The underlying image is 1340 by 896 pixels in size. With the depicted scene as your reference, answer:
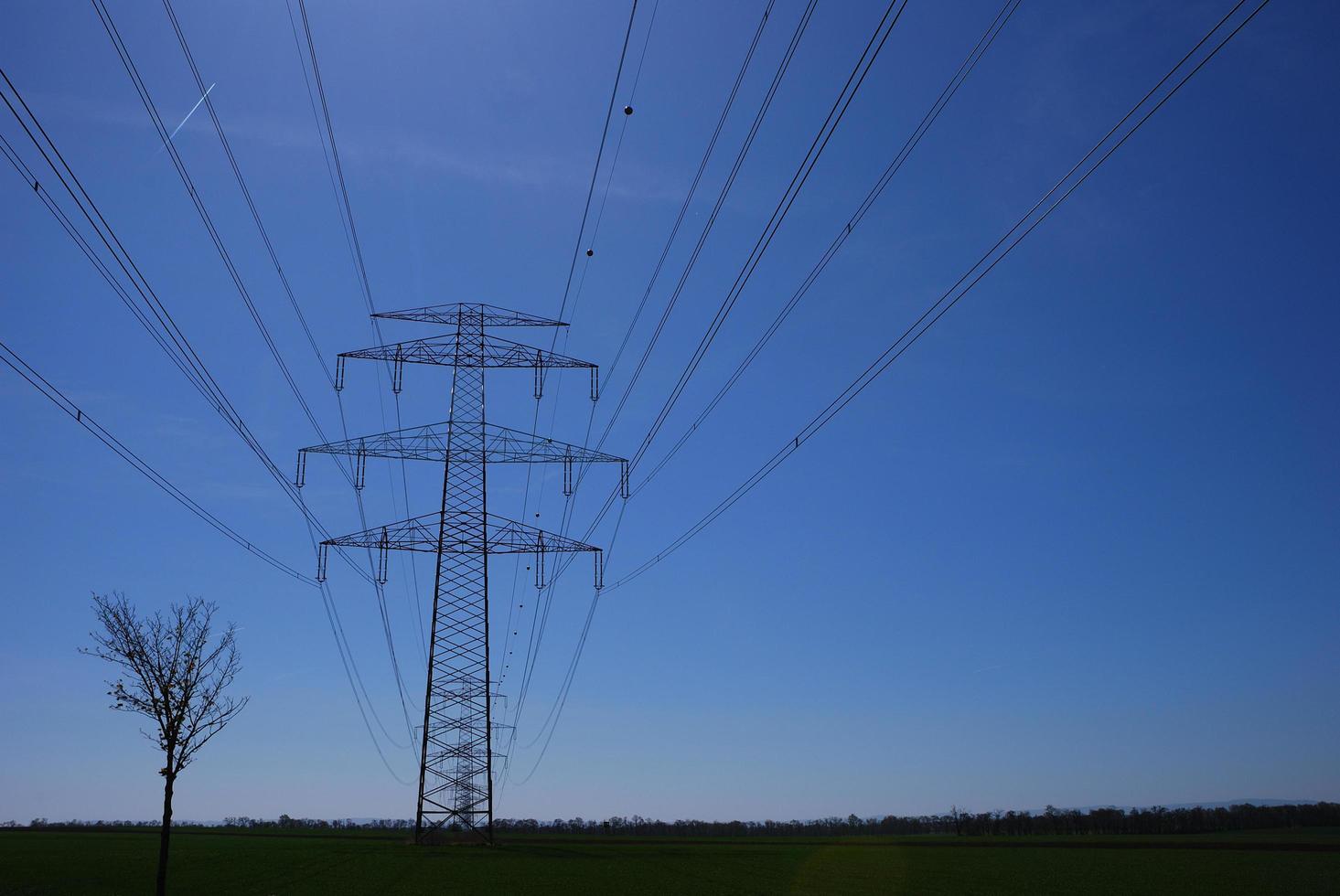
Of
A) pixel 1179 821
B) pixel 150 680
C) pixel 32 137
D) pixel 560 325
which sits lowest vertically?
pixel 1179 821

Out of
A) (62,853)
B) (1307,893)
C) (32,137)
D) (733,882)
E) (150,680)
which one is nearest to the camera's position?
(32,137)

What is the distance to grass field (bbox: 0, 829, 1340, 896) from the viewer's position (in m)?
37.2

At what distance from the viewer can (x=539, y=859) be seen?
5278cm

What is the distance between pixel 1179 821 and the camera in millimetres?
138250

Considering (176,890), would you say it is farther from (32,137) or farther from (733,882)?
(32,137)

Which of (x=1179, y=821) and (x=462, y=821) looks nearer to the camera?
(x=462, y=821)

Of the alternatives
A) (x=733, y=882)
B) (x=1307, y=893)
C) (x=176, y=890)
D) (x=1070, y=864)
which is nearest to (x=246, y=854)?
(x=176, y=890)

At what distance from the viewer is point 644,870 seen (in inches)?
1875

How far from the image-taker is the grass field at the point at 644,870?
37219mm

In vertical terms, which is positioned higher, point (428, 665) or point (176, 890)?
point (428, 665)

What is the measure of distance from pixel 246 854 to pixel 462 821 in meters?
19.1

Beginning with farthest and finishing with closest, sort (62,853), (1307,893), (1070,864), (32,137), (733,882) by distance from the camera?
(62,853) → (1070,864) → (733,882) → (1307,893) → (32,137)

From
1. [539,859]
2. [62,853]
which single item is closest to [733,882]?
[539,859]

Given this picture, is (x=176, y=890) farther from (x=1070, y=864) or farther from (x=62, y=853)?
(x=1070, y=864)
